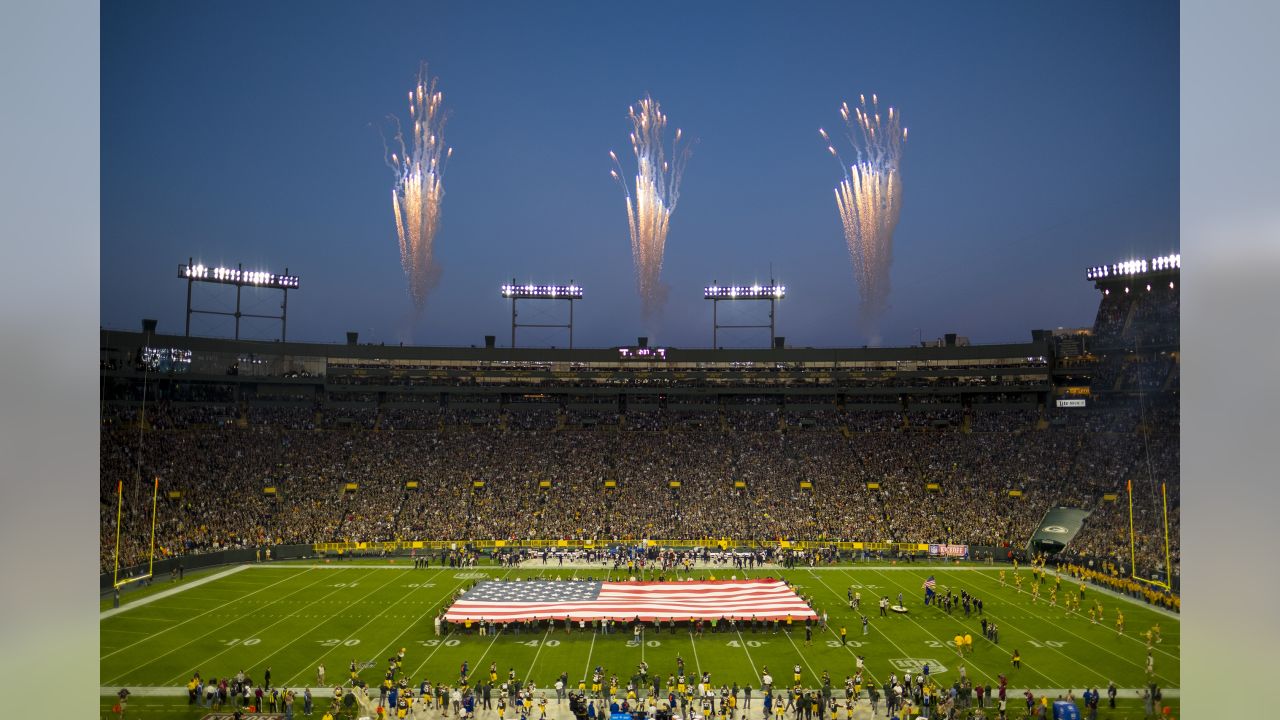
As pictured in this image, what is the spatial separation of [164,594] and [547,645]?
56.8ft

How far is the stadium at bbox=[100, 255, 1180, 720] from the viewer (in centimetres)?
2302

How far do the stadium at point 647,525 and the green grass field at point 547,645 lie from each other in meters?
0.16

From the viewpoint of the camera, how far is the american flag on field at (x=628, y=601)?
2805 cm

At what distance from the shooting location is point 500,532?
45.5 m

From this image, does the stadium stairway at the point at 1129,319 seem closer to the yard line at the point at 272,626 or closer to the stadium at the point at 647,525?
the stadium at the point at 647,525

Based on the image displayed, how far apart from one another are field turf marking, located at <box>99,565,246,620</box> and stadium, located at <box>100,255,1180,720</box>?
0.24 metres

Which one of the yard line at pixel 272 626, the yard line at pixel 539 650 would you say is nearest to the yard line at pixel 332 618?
the yard line at pixel 272 626

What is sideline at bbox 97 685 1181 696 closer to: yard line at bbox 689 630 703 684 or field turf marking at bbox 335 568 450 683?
field turf marking at bbox 335 568 450 683

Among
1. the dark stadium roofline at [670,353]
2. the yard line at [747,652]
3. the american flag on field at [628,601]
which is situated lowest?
the yard line at [747,652]
